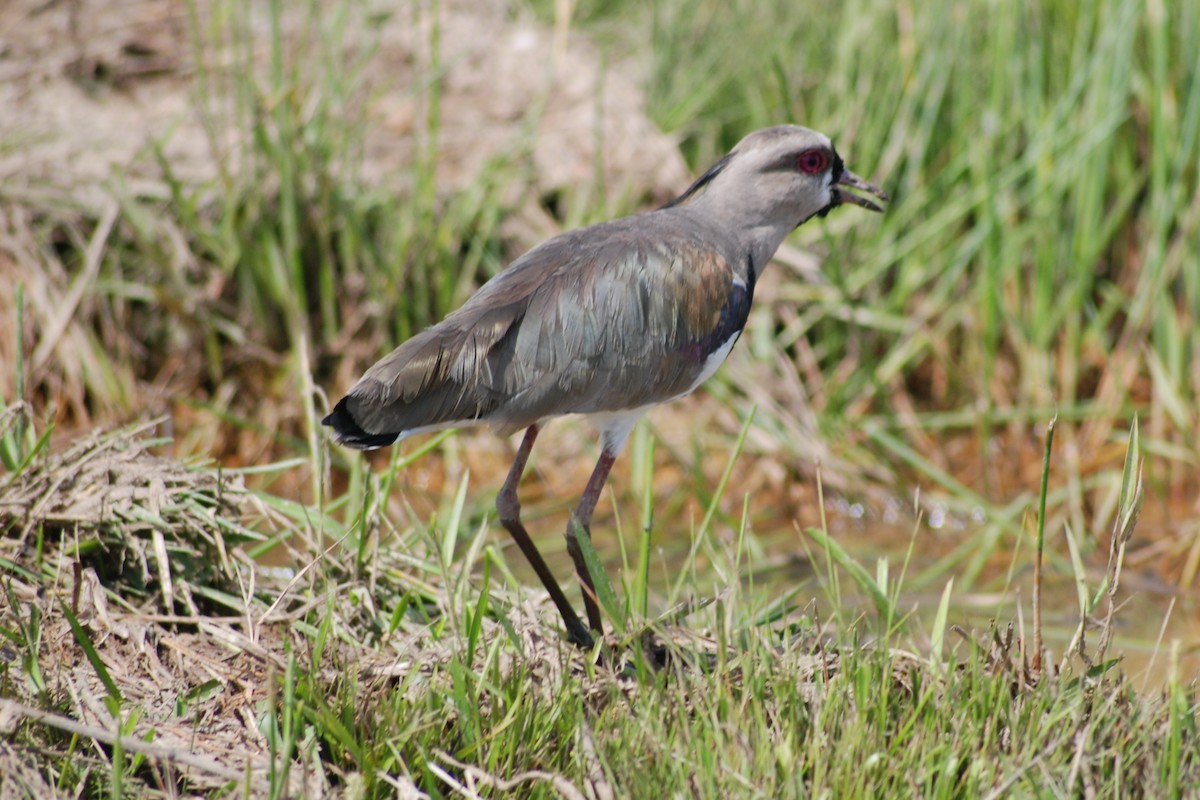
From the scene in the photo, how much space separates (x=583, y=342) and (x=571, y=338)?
0.04m

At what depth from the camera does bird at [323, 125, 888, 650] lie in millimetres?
3590

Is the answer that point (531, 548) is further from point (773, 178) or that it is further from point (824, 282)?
point (824, 282)

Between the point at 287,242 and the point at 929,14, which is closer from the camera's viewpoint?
the point at 287,242

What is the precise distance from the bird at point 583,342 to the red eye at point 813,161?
0.08 ft

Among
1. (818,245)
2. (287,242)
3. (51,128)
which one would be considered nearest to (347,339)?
(287,242)

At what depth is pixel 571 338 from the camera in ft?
12.4

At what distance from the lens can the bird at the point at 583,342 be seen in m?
3.59

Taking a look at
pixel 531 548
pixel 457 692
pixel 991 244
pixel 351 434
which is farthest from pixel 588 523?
pixel 991 244

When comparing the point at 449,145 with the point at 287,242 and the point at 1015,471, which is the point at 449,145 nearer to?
the point at 287,242

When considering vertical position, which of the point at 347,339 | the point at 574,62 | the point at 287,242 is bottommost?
the point at 347,339

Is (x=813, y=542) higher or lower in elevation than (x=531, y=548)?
lower

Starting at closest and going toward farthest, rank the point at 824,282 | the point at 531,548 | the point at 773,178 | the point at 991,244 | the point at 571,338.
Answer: the point at 571,338 < the point at 531,548 < the point at 773,178 < the point at 991,244 < the point at 824,282

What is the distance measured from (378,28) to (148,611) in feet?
13.8

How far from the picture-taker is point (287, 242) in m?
5.97
